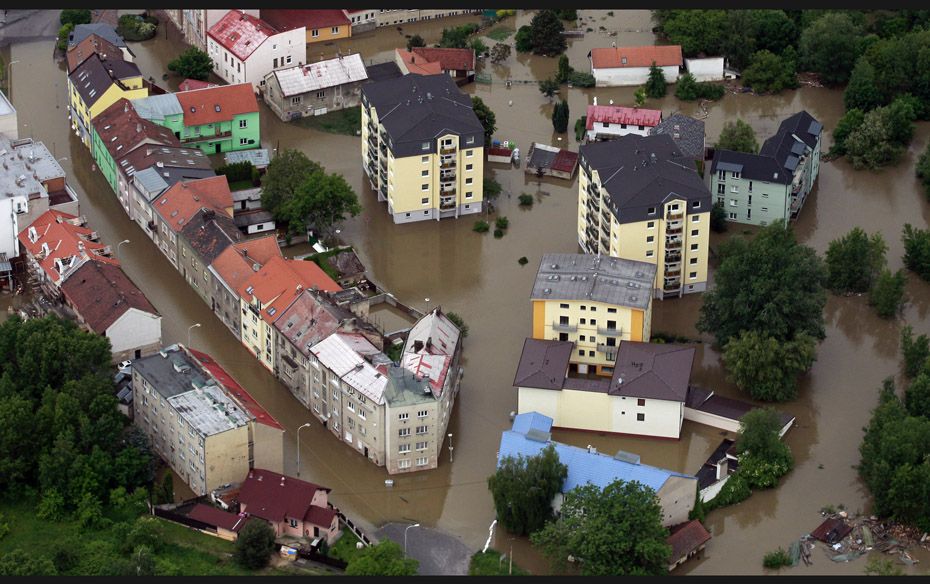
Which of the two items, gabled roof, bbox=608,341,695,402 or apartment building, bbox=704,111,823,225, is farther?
apartment building, bbox=704,111,823,225

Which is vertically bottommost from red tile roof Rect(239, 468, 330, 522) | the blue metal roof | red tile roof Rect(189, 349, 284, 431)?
red tile roof Rect(239, 468, 330, 522)

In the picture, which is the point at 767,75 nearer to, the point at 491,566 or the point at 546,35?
the point at 546,35

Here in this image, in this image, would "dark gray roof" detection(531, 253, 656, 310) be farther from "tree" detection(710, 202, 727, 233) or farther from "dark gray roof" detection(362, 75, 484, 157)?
"dark gray roof" detection(362, 75, 484, 157)

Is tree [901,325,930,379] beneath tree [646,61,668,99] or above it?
beneath

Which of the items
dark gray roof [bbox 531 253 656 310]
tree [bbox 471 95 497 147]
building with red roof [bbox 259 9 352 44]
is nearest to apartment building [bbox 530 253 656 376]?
dark gray roof [bbox 531 253 656 310]

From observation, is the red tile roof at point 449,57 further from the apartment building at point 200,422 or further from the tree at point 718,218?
the apartment building at point 200,422

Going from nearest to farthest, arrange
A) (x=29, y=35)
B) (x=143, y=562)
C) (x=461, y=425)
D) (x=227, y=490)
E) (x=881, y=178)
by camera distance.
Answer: (x=143, y=562), (x=227, y=490), (x=461, y=425), (x=881, y=178), (x=29, y=35)

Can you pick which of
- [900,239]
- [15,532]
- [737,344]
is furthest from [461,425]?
[900,239]

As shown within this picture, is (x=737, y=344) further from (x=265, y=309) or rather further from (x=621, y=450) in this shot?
(x=265, y=309)
